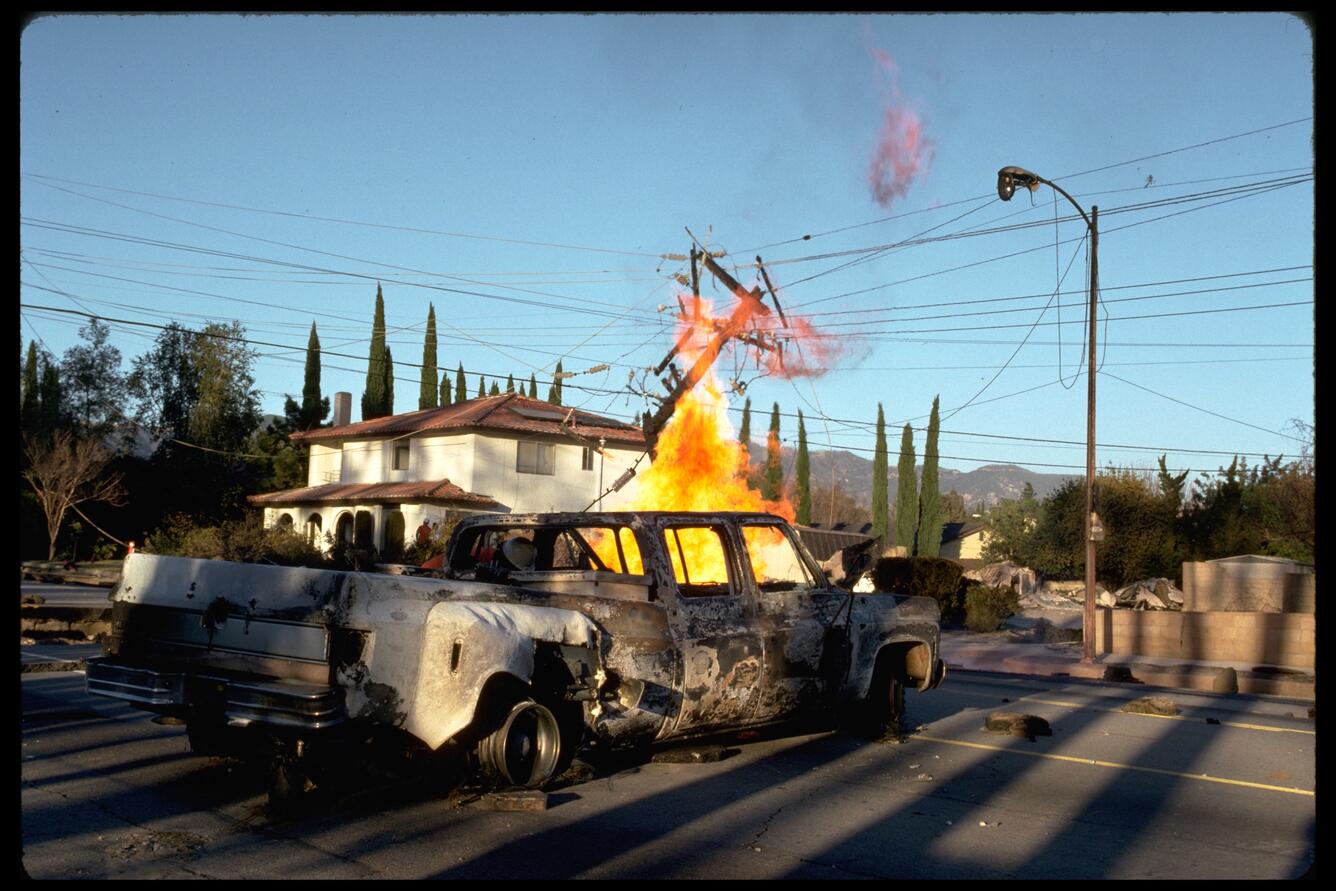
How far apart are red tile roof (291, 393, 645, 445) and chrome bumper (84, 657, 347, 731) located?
3448 centimetres

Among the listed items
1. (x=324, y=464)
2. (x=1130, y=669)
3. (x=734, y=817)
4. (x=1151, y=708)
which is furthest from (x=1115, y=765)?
(x=324, y=464)

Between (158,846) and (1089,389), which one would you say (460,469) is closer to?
(1089,389)

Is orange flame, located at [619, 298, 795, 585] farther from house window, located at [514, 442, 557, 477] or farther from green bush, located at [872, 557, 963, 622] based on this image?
house window, located at [514, 442, 557, 477]

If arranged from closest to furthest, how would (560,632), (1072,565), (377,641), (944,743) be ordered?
(377,641)
(560,632)
(944,743)
(1072,565)

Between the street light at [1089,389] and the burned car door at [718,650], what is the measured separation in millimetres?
15540

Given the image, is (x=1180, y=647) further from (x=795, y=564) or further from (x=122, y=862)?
(x=122, y=862)

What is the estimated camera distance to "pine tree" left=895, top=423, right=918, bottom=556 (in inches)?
2680

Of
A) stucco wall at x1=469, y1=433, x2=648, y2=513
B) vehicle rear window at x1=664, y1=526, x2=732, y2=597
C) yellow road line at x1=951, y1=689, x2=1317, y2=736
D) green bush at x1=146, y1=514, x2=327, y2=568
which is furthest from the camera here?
stucco wall at x1=469, y1=433, x2=648, y2=513

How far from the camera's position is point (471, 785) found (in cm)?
673

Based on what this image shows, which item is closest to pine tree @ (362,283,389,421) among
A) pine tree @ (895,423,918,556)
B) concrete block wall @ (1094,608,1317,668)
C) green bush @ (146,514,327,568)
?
green bush @ (146,514,327,568)

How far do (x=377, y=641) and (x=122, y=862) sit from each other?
151 cm

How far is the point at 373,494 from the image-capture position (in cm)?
4356

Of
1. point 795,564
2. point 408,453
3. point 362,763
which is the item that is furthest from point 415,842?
point 408,453
